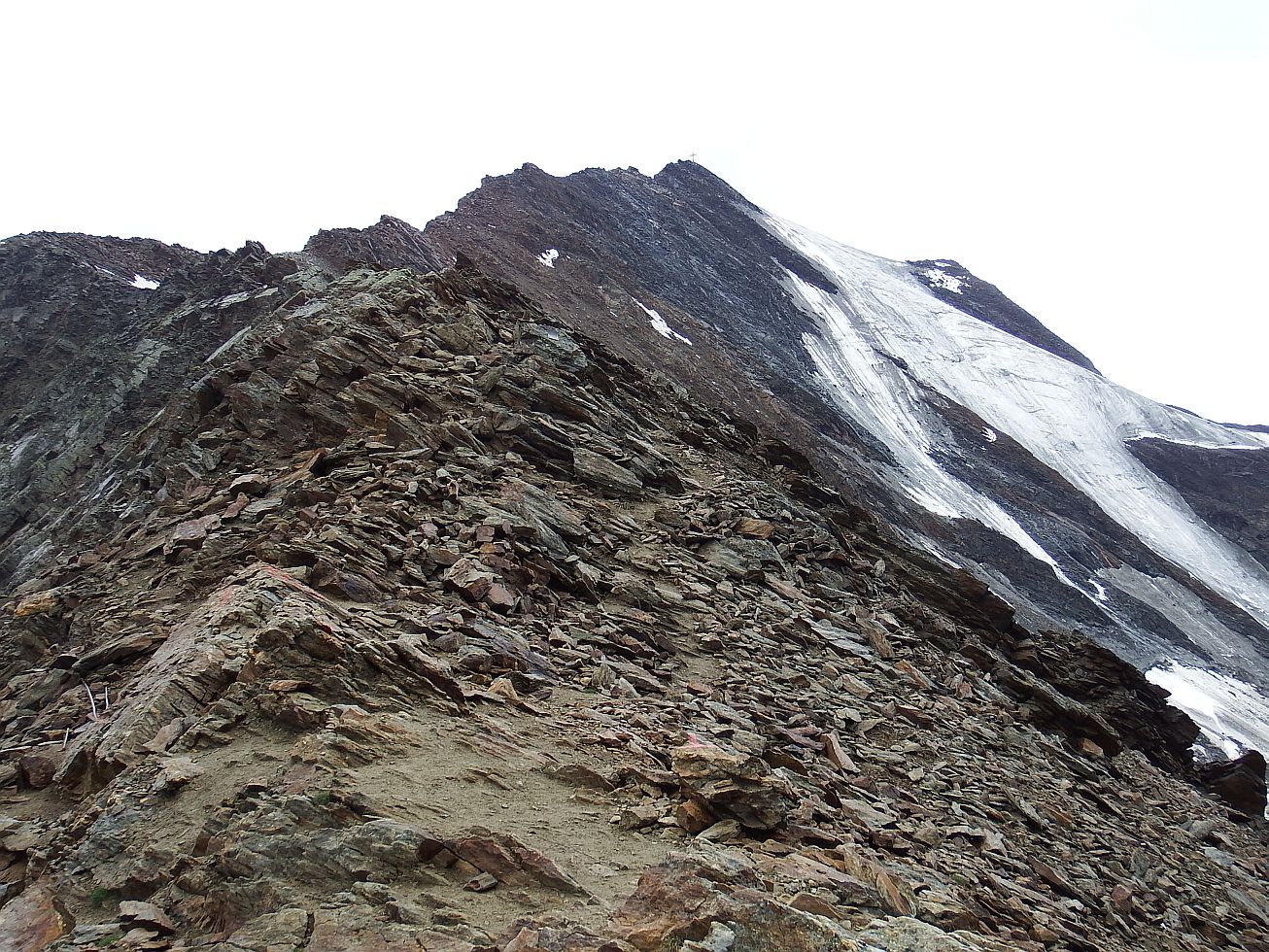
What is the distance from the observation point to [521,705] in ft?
29.7

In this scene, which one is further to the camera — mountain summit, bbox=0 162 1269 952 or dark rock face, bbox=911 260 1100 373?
dark rock face, bbox=911 260 1100 373

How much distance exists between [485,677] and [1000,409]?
57.4m

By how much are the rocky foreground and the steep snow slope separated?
26969 mm

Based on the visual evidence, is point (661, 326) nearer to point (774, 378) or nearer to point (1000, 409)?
point (774, 378)

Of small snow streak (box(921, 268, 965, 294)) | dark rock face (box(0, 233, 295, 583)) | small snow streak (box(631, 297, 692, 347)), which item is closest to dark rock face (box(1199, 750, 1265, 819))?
dark rock face (box(0, 233, 295, 583))

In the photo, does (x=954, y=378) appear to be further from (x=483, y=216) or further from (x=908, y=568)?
(x=908, y=568)

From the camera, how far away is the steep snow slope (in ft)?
157

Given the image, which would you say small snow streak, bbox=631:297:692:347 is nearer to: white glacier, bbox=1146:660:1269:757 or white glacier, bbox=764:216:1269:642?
Result: white glacier, bbox=764:216:1269:642

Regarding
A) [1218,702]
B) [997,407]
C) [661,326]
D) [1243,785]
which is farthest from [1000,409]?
[1243,785]

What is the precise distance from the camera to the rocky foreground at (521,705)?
19.1 ft

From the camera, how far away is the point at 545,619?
1147cm

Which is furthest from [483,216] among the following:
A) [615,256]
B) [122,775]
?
[122,775]

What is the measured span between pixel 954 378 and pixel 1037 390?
805 centimetres

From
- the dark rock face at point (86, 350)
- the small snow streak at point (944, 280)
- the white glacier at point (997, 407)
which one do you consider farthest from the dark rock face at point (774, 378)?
the small snow streak at point (944, 280)
